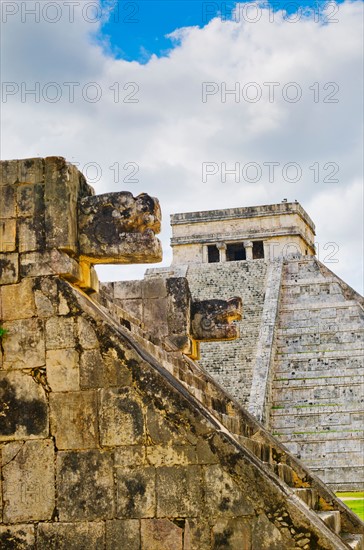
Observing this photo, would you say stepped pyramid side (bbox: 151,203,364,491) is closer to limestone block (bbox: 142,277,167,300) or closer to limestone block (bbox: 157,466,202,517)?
limestone block (bbox: 142,277,167,300)

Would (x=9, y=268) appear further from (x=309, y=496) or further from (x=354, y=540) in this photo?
(x=354, y=540)

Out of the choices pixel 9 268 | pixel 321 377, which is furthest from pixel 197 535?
pixel 321 377

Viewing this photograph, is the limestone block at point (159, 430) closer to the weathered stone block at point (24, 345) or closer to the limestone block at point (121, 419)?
the limestone block at point (121, 419)

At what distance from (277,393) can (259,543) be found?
19536 mm

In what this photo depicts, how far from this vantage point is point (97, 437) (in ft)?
21.4

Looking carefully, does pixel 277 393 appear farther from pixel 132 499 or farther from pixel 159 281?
pixel 132 499

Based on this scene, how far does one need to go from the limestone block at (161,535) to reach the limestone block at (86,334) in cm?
125

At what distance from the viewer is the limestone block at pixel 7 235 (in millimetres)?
6957

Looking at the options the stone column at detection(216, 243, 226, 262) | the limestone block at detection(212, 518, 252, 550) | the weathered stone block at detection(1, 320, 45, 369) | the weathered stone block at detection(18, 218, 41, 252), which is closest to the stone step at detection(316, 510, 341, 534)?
the limestone block at detection(212, 518, 252, 550)

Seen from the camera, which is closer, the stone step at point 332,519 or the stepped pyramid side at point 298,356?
the stone step at point 332,519

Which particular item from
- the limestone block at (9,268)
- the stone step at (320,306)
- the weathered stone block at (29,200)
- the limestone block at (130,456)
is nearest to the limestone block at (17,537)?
the limestone block at (130,456)

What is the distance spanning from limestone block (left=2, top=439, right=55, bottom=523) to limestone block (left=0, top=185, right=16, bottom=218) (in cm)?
166

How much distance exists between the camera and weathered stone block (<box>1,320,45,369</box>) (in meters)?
6.78

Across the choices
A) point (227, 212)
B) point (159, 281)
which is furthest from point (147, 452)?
point (227, 212)
